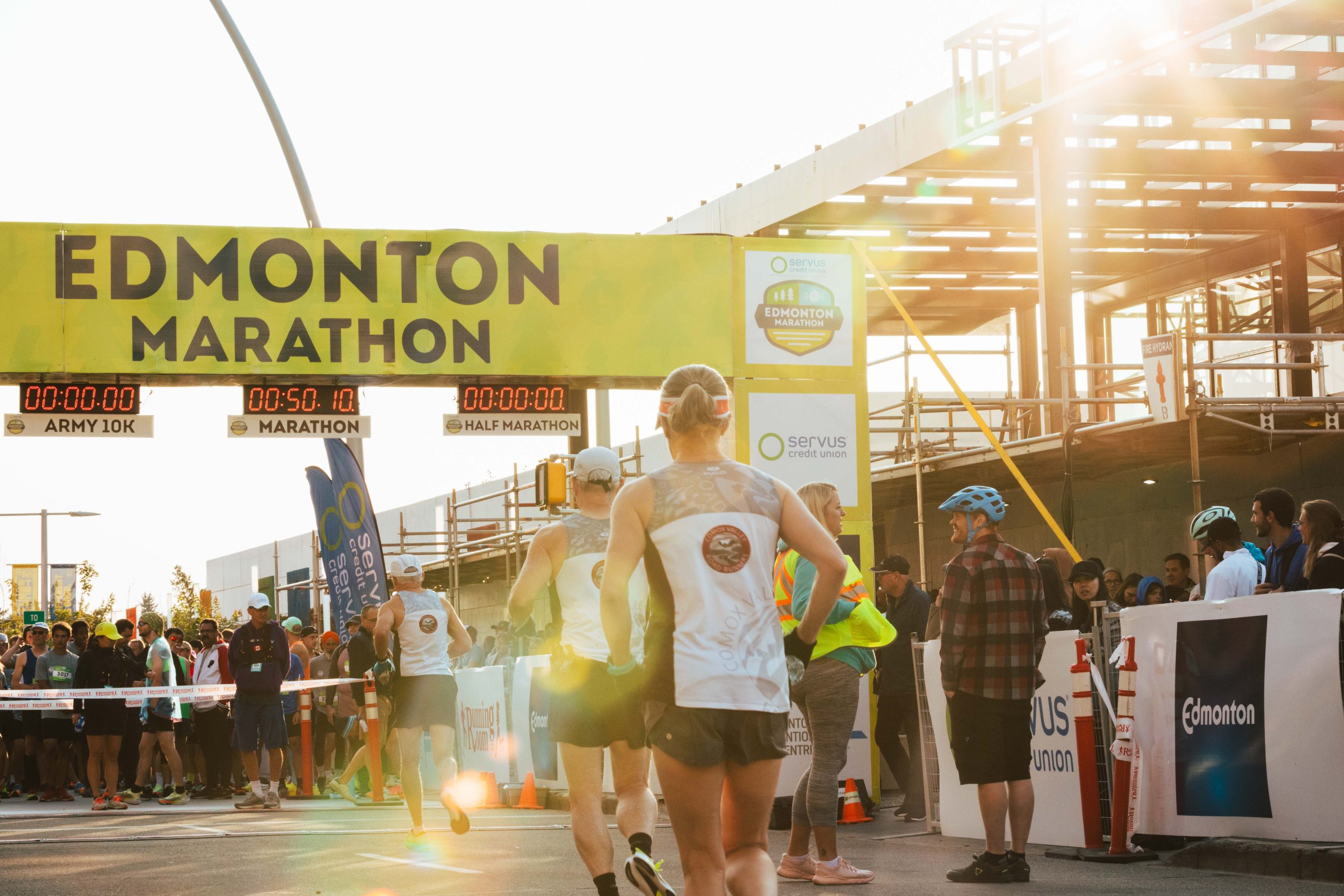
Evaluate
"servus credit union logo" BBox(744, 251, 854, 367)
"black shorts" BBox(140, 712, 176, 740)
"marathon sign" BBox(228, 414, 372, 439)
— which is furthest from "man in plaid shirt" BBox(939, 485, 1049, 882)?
"black shorts" BBox(140, 712, 176, 740)

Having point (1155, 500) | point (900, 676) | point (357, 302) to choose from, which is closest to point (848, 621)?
point (900, 676)

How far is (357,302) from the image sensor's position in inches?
610

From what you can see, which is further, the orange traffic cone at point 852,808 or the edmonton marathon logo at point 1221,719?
the orange traffic cone at point 852,808

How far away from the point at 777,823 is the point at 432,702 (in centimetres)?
272

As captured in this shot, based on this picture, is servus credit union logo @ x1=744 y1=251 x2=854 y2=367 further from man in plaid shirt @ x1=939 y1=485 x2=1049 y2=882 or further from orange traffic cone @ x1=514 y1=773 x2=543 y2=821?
man in plaid shirt @ x1=939 y1=485 x2=1049 y2=882

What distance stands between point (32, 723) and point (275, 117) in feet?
26.4

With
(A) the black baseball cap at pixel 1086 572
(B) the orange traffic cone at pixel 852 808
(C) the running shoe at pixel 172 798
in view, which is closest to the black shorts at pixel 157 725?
(C) the running shoe at pixel 172 798

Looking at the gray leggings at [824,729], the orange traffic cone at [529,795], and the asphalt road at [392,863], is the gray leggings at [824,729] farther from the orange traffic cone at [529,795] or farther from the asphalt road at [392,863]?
the orange traffic cone at [529,795]

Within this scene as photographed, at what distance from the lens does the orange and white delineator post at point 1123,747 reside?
29.3 feet

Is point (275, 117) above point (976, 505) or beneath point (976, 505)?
above

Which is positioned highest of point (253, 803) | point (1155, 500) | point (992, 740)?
point (1155, 500)

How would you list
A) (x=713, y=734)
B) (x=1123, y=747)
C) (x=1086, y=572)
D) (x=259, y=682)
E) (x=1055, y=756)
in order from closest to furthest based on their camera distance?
(x=713, y=734)
(x=1123, y=747)
(x=1055, y=756)
(x=1086, y=572)
(x=259, y=682)

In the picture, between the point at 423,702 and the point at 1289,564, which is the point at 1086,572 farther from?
the point at 423,702

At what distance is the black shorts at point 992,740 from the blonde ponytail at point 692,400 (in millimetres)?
3834
